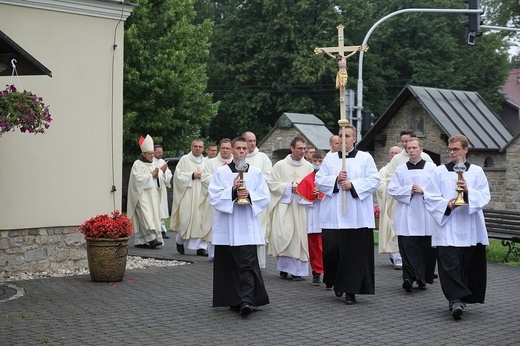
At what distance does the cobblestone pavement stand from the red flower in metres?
0.67

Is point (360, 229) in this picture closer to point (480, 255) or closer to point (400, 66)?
point (480, 255)

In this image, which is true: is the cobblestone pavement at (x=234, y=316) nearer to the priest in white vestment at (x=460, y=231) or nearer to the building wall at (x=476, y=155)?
the priest in white vestment at (x=460, y=231)

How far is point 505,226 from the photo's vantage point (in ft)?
53.5

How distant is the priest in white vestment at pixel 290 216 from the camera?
43.9 feet

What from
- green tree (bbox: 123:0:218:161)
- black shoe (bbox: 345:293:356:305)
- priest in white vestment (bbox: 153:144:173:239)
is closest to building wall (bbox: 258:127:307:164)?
green tree (bbox: 123:0:218:161)

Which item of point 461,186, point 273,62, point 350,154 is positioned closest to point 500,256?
point 350,154

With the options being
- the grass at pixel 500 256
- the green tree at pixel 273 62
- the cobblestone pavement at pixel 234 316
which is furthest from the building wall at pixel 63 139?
the green tree at pixel 273 62

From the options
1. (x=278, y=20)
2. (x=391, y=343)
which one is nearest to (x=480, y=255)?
(x=391, y=343)

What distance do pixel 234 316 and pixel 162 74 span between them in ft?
79.3

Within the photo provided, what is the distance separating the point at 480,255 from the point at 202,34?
88.7 ft

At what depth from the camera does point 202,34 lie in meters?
36.2

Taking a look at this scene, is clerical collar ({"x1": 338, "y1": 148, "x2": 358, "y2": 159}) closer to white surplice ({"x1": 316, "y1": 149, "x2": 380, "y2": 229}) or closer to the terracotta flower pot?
white surplice ({"x1": 316, "y1": 149, "x2": 380, "y2": 229})

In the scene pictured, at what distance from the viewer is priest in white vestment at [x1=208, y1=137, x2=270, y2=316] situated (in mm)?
10188

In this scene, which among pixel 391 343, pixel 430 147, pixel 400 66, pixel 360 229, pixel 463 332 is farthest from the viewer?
pixel 400 66
